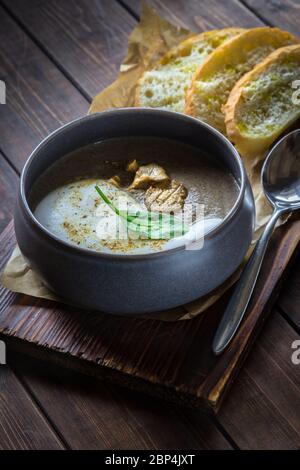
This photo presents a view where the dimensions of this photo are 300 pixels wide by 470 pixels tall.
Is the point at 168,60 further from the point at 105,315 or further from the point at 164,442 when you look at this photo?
the point at 164,442

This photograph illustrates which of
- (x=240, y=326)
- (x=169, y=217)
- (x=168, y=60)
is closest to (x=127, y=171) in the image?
(x=169, y=217)

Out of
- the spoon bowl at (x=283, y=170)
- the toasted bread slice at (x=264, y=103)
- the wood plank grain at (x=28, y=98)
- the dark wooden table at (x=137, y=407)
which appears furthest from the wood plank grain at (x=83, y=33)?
the spoon bowl at (x=283, y=170)

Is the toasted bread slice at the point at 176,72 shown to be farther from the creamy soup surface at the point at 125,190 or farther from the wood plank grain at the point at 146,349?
the wood plank grain at the point at 146,349

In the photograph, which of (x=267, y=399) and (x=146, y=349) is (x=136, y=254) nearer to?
(x=146, y=349)

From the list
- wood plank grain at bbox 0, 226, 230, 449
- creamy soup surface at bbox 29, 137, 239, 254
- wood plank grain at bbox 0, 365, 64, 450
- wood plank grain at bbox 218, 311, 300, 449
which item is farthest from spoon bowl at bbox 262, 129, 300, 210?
wood plank grain at bbox 0, 365, 64, 450

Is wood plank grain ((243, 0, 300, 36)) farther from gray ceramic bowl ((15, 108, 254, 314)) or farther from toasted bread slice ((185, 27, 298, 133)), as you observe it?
gray ceramic bowl ((15, 108, 254, 314))
